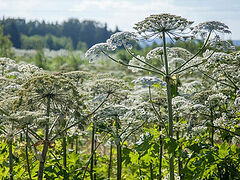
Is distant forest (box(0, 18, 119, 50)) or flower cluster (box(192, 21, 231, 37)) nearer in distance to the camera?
flower cluster (box(192, 21, 231, 37))

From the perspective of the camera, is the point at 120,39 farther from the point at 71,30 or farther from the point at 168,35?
the point at 71,30

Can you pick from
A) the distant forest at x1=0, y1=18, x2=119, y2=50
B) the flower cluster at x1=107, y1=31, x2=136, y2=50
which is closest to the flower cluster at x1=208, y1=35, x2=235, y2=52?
the flower cluster at x1=107, y1=31, x2=136, y2=50

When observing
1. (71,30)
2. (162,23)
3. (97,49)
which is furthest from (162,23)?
(71,30)

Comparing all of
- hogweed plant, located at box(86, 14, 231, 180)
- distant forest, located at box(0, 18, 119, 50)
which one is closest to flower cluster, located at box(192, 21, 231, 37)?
hogweed plant, located at box(86, 14, 231, 180)

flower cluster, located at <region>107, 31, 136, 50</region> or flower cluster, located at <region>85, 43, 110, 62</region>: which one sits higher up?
flower cluster, located at <region>107, 31, 136, 50</region>

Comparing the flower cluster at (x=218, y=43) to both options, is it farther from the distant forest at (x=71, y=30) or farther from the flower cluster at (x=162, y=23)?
the distant forest at (x=71, y=30)

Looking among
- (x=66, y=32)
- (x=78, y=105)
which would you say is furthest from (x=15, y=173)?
(x=66, y=32)

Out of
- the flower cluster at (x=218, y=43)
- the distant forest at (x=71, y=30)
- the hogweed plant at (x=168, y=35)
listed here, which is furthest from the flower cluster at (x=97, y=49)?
the distant forest at (x=71, y=30)

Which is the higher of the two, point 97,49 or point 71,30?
point 71,30

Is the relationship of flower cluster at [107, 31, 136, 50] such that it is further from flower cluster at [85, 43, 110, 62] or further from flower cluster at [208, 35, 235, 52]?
flower cluster at [208, 35, 235, 52]

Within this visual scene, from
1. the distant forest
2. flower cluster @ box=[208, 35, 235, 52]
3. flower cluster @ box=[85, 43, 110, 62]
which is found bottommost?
flower cluster @ box=[85, 43, 110, 62]

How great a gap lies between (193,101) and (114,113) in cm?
149

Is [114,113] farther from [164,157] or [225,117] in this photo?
[225,117]

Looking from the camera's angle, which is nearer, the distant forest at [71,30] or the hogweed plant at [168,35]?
the hogweed plant at [168,35]
